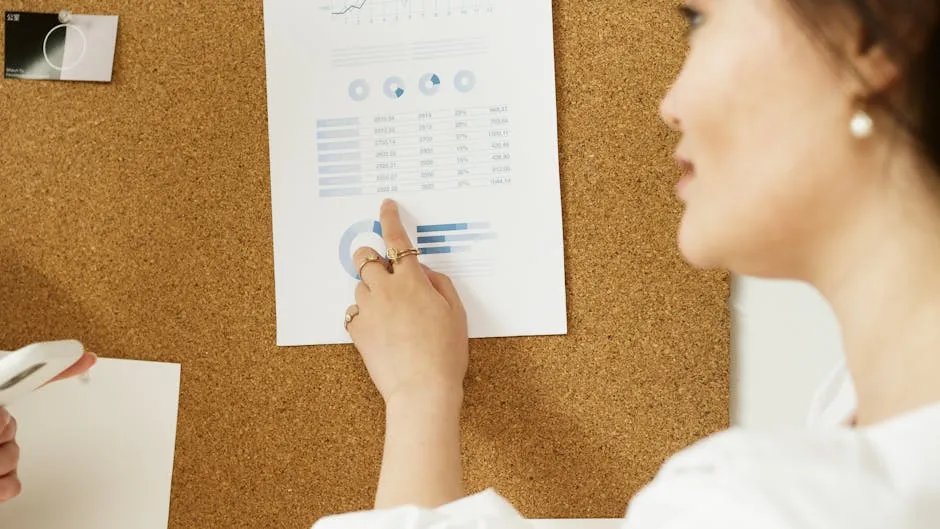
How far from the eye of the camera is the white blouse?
35 centimetres

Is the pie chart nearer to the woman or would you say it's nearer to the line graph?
the line graph

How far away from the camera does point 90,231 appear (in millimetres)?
706

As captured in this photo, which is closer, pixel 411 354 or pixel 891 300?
pixel 891 300

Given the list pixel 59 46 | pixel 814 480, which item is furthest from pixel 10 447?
pixel 814 480

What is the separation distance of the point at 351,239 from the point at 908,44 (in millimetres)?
465

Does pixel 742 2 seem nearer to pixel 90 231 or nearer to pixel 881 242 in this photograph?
pixel 881 242

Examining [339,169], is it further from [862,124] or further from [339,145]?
[862,124]

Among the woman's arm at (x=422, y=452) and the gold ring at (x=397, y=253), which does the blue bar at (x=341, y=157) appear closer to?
the gold ring at (x=397, y=253)

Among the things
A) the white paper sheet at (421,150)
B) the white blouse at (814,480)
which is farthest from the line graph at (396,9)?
the white blouse at (814,480)

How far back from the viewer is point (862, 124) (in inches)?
14.9

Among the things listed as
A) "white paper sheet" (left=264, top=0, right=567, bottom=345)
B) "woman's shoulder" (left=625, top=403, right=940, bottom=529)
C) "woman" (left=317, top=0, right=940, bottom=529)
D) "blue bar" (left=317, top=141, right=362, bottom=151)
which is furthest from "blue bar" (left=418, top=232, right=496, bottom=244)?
"woman's shoulder" (left=625, top=403, right=940, bottom=529)

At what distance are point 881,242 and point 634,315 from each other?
0.28 metres

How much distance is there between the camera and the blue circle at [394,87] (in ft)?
2.22

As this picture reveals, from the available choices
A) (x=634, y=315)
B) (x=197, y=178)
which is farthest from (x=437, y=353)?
(x=197, y=178)
